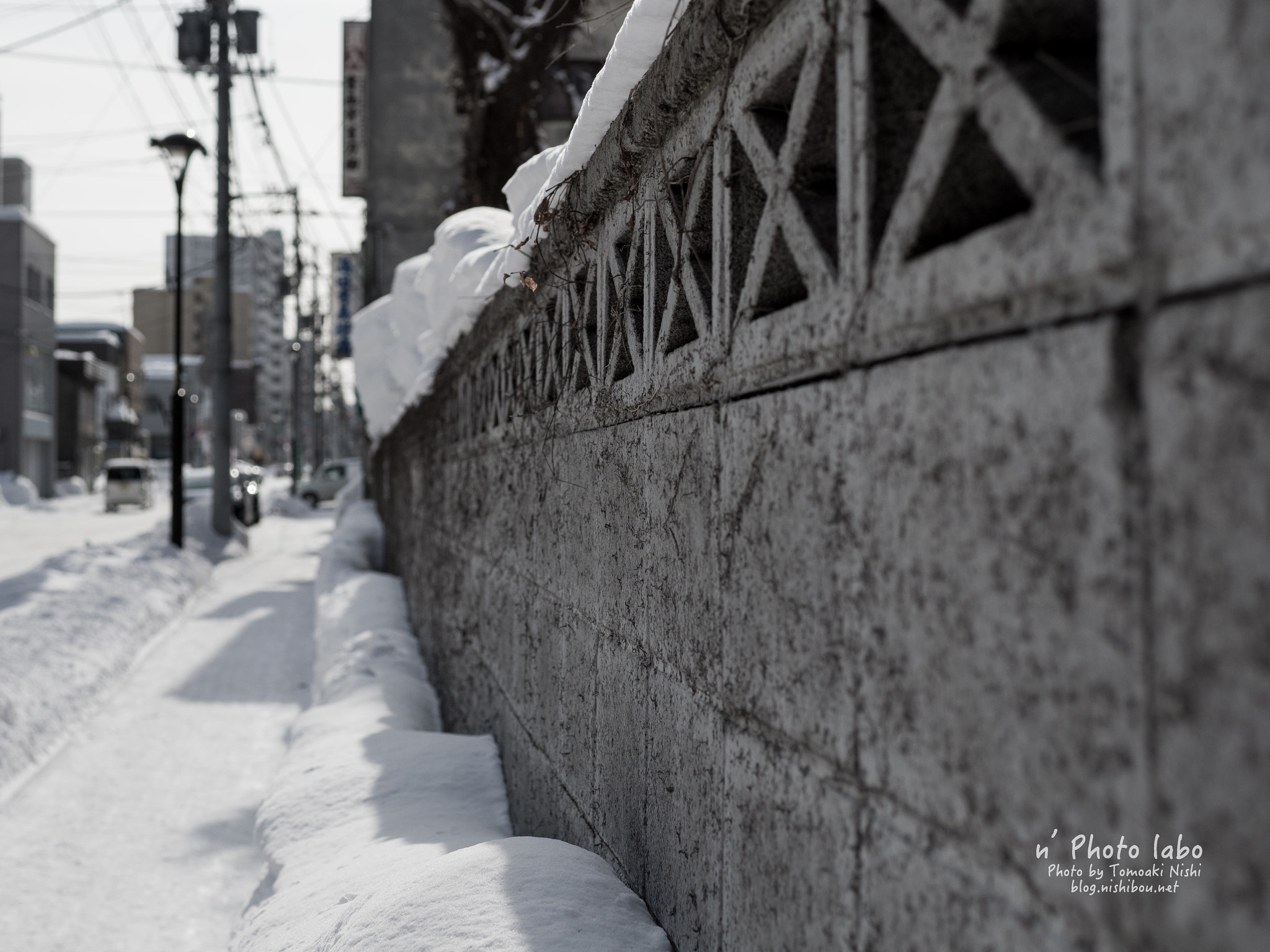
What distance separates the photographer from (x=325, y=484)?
41.2 m

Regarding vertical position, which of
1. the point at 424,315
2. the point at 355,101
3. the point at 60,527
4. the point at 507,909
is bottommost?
the point at 507,909

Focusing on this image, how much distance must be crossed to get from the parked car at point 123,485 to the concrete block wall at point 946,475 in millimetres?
37845

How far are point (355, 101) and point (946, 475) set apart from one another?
26.9 metres

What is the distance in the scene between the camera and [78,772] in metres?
6.61

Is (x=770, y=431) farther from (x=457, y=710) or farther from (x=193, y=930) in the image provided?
(x=457, y=710)

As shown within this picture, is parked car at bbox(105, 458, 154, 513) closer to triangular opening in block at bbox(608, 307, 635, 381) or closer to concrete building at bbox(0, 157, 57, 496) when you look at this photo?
concrete building at bbox(0, 157, 57, 496)

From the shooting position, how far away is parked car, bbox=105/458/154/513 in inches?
1425

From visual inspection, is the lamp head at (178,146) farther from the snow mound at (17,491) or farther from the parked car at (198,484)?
the snow mound at (17,491)

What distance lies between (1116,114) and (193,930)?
4677 millimetres

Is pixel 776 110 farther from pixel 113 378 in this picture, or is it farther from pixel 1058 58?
pixel 113 378

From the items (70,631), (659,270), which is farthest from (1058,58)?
(70,631)

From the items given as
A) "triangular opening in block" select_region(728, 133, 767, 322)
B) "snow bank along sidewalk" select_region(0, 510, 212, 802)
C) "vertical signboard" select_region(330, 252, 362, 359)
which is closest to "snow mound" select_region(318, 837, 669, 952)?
"triangular opening in block" select_region(728, 133, 767, 322)

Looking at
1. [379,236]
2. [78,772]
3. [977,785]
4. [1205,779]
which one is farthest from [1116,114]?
[379,236]

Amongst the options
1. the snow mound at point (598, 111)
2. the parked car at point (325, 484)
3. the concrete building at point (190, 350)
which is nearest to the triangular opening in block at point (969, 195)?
the snow mound at point (598, 111)
